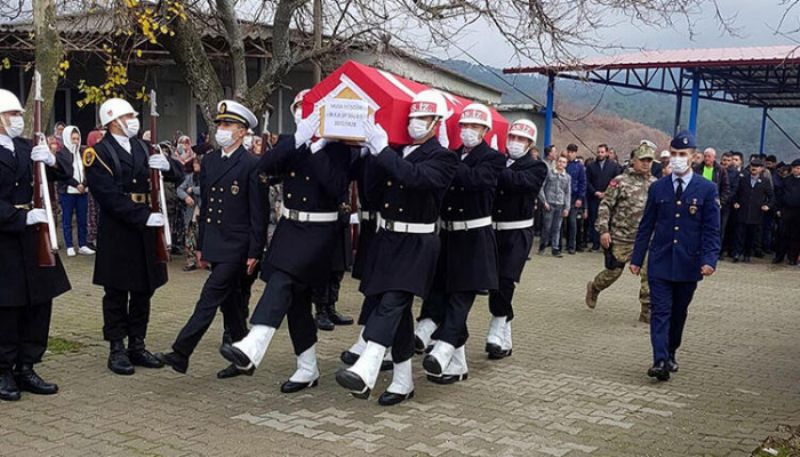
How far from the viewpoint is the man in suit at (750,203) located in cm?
1522

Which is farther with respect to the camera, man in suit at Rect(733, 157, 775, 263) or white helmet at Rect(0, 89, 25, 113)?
man in suit at Rect(733, 157, 775, 263)

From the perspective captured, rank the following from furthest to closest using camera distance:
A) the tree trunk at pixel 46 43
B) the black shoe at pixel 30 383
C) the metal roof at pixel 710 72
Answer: the metal roof at pixel 710 72 < the tree trunk at pixel 46 43 < the black shoe at pixel 30 383

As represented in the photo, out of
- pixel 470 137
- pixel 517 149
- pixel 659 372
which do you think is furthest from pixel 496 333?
pixel 470 137

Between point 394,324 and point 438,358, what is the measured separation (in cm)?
70

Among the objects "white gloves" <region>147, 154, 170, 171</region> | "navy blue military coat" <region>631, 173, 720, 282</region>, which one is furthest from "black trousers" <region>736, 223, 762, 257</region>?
"white gloves" <region>147, 154, 170, 171</region>

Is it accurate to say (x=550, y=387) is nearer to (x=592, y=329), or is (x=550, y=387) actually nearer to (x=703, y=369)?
(x=703, y=369)

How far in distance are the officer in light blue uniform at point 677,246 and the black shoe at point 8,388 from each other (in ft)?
15.8

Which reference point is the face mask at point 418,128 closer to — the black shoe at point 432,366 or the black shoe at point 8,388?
the black shoe at point 432,366

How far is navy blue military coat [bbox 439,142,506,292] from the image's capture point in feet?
20.6

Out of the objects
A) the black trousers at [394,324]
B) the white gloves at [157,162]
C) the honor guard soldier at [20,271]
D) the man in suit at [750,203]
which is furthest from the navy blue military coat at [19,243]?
the man in suit at [750,203]

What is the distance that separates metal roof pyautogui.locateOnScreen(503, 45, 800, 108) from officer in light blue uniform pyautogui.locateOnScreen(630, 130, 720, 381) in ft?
28.9

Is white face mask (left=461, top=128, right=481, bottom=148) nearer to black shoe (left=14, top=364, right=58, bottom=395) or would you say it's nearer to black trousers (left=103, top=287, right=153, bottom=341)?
black trousers (left=103, top=287, right=153, bottom=341)

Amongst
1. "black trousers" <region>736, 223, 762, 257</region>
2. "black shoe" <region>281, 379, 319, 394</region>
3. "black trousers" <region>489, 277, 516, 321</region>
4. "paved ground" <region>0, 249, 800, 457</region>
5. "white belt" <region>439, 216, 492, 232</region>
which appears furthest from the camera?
"black trousers" <region>736, 223, 762, 257</region>

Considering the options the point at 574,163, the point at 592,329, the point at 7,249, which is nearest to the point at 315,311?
the point at 592,329
